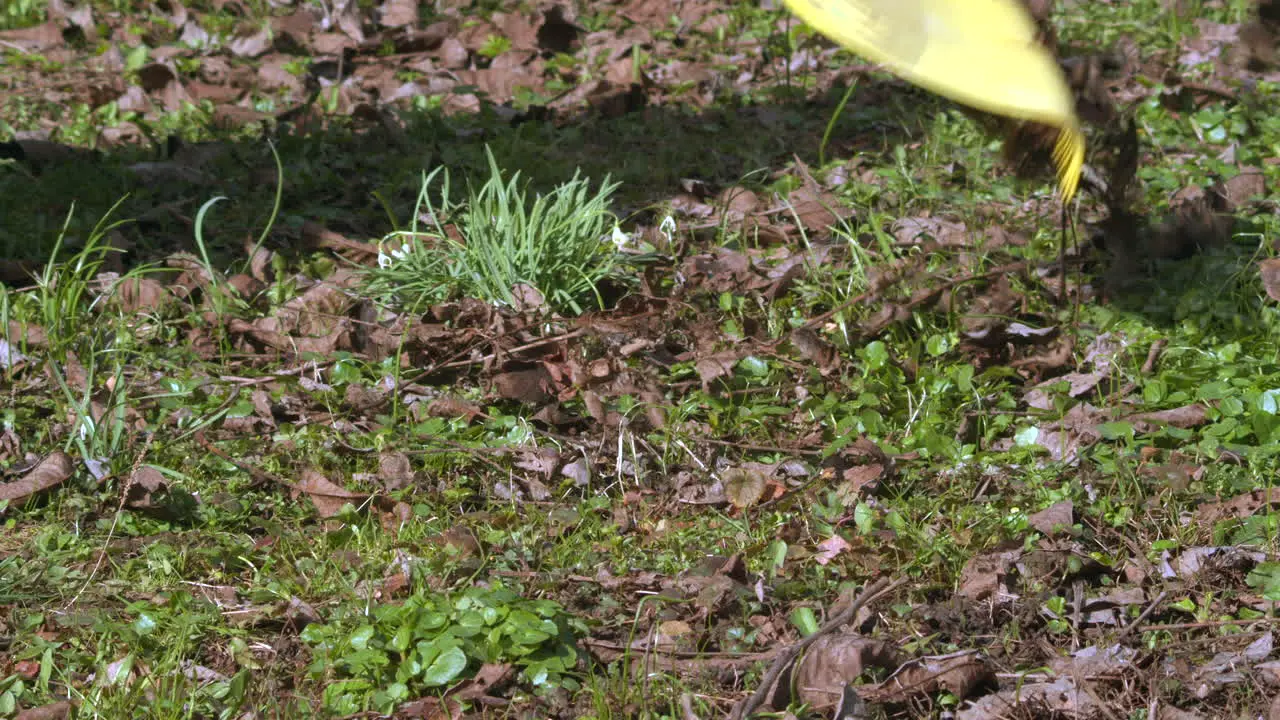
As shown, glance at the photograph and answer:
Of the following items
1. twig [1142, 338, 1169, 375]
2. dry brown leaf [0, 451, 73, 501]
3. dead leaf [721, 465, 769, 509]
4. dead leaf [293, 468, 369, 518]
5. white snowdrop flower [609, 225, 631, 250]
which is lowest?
dry brown leaf [0, 451, 73, 501]

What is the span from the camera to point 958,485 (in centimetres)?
282

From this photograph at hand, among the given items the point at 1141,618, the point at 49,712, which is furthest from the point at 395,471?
the point at 1141,618

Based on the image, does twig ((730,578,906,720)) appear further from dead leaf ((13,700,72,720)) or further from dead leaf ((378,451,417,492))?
dead leaf ((13,700,72,720))

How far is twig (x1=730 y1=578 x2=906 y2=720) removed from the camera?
2.16 metres

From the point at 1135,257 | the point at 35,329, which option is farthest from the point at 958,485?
the point at 35,329

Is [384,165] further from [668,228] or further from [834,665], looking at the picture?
[834,665]

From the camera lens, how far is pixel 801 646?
226cm

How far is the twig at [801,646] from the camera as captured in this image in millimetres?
2158

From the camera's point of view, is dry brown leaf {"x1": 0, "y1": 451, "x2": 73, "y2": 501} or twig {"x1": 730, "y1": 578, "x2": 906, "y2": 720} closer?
twig {"x1": 730, "y1": 578, "x2": 906, "y2": 720}

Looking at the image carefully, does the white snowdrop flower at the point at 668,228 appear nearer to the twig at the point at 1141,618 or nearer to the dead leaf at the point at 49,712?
the twig at the point at 1141,618

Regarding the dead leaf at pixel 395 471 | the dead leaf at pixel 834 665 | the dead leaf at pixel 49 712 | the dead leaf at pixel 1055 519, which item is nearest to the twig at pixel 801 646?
the dead leaf at pixel 834 665

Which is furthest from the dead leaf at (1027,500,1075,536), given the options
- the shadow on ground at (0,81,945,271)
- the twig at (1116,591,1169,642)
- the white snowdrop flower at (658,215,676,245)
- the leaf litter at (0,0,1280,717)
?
the shadow on ground at (0,81,945,271)

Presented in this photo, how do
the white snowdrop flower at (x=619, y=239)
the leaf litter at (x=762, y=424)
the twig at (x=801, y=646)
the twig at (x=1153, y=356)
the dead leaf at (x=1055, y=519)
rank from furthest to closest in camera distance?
the white snowdrop flower at (x=619, y=239) → the twig at (x=1153, y=356) → the dead leaf at (x=1055, y=519) → the leaf litter at (x=762, y=424) → the twig at (x=801, y=646)

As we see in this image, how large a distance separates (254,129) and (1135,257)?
117 inches
